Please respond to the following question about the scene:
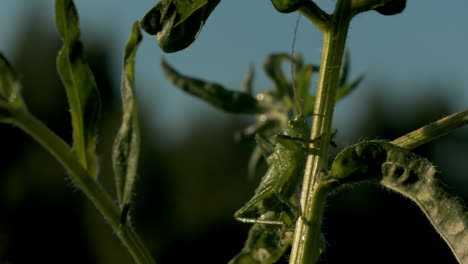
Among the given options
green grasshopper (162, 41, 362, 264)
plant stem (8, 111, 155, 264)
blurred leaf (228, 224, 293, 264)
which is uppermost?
plant stem (8, 111, 155, 264)

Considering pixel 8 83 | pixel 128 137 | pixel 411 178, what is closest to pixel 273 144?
pixel 128 137

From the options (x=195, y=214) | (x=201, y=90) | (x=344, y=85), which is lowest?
(x=195, y=214)

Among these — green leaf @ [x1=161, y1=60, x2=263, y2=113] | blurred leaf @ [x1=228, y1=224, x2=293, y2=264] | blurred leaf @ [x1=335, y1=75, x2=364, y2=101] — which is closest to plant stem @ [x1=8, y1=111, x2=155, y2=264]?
blurred leaf @ [x1=228, y1=224, x2=293, y2=264]

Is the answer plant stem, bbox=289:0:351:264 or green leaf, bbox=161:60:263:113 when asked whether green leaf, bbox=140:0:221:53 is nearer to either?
plant stem, bbox=289:0:351:264

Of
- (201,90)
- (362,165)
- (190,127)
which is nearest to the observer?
(362,165)

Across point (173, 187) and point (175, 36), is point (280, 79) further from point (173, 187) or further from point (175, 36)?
point (173, 187)

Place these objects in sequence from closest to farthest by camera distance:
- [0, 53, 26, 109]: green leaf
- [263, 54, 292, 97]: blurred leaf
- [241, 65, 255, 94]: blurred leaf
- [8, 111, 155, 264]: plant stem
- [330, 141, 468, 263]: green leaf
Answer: [330, 141, 468, 263]: green leaf, [8, 111, 155, 264]: plant stem, [0, 53, 26, 109]: green leaf, [263, 54, 292, 97]: blurred leaf, [241, 65, 255, 94]: blurred leaf

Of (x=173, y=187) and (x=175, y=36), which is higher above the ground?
(x=175, y=36)

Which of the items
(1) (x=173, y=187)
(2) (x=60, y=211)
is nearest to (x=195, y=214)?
(1) (x=173, y=187)
